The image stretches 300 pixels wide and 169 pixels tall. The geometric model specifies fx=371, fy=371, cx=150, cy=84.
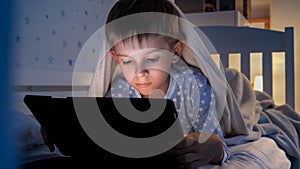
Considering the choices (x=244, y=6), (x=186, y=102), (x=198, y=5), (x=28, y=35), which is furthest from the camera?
(x=244, y=6)

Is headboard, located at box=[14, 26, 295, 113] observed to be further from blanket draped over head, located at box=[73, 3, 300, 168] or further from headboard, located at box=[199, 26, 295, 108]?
blanket draped over head, located at box=[73, 3, 300, 168]

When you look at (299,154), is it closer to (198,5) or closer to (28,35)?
(28,35)

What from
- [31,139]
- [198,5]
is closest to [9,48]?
[31,139]

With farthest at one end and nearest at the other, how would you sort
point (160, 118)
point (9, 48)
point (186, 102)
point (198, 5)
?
point (198, 5), point (186, 102), point (160, 118), point (9, 48)

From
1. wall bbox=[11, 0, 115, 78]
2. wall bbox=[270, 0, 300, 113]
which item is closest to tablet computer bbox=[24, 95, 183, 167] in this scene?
wall bbox=[11, 0, 115, 78]

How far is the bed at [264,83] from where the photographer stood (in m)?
0.71

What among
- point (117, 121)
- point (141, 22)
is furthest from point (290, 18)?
point (117, 121)

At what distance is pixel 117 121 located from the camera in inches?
15.6

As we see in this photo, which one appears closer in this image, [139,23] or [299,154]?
[139,23]

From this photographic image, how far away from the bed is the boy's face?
0.52ft

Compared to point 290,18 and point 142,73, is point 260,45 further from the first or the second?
point 142,73

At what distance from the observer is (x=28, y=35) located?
2.77ft

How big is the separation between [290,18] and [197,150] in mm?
2054

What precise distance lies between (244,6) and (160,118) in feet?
9.95
